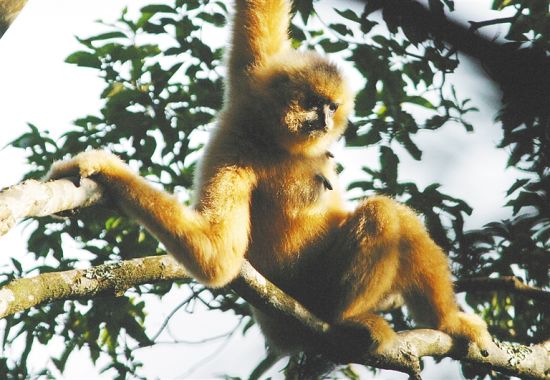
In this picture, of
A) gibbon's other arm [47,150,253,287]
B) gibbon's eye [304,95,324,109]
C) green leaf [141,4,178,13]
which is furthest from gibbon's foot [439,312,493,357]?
green leaf [141,4,178,13]

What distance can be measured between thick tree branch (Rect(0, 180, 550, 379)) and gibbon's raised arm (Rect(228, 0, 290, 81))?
1957mm

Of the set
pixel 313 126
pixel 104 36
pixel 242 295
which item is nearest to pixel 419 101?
pixel 313 126

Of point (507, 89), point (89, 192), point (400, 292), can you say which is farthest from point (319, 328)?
point (507, 89)

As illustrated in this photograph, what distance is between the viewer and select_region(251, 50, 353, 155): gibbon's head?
185 inches

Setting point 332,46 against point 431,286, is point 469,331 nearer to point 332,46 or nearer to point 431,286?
point 431,286

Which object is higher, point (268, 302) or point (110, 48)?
point (110, 48)

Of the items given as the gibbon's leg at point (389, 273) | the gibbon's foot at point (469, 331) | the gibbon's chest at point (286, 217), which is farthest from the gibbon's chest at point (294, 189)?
the gibbon's foot at point (469, 331)

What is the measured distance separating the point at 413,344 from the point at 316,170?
1.46m

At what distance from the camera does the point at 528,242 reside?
4746 mm

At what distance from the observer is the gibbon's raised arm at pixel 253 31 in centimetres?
497

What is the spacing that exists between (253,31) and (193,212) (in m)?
1.82

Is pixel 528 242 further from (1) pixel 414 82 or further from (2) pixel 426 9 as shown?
(2) pixel 426 9

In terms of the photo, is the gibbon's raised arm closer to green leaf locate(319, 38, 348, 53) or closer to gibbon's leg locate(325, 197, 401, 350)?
green leaf locate(319, 38, 348, 53)

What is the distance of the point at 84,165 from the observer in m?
3.11
